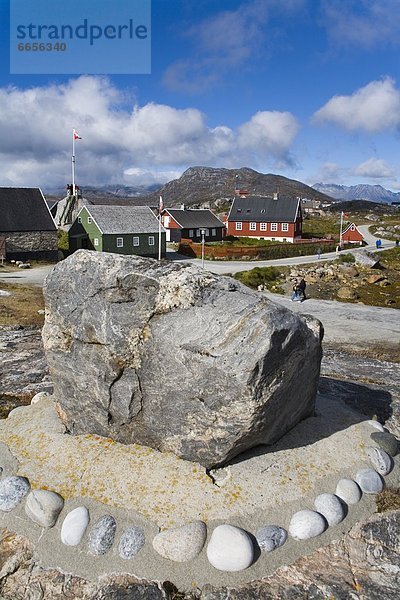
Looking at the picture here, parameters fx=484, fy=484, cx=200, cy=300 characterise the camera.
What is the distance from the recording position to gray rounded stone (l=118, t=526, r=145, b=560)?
7.89 m

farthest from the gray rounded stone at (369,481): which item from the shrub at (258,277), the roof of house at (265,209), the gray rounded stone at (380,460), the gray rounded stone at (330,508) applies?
the roof of house at (265,209)

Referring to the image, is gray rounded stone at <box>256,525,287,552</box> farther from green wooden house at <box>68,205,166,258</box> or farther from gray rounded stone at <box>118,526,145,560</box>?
green wooden house at <box>68,205,166,258</box>

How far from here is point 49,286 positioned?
10430 millimetres

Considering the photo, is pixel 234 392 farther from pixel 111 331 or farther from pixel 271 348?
pixel 111 331

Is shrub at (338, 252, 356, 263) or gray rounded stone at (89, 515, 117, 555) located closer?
gray rounded stone at (89, 515, 117, 555)

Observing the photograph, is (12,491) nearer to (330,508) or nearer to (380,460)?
(330,508)

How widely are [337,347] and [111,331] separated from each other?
49.2 feet

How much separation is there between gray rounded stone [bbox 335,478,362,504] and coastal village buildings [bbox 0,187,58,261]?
4193 cm

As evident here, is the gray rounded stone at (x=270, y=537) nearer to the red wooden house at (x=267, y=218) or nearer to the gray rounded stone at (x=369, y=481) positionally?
the gray rounded stone at (x=369, y=481)

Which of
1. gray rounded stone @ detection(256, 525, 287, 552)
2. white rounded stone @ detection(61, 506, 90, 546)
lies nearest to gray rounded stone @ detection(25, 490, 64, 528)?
white rounded stone @ detection(61, 506, 90, 546)

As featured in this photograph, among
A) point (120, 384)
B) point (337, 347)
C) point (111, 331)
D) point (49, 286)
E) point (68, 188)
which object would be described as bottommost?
point (337, 347)

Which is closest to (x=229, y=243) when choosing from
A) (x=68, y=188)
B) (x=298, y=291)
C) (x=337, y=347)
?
(x=68, y=188)

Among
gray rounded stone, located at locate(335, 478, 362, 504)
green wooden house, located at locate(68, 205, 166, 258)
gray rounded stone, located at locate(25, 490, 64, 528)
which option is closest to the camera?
gray rounded stone, located at locate(25, 490, 64, 528)

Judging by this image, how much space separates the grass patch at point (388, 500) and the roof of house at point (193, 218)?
188 ft
